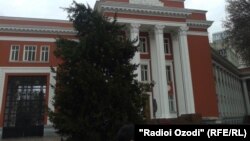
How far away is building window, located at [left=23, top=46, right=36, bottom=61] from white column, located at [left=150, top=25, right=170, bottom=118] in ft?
42.4

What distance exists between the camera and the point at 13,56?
28.5 m

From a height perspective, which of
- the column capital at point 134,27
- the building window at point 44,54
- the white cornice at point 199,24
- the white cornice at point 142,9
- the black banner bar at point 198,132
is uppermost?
the white cornice at point 142,9

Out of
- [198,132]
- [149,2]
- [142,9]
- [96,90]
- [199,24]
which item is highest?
[149,2]

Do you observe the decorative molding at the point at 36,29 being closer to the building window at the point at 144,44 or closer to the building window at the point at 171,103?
the building window at the point at 144,44

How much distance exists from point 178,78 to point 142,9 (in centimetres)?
842

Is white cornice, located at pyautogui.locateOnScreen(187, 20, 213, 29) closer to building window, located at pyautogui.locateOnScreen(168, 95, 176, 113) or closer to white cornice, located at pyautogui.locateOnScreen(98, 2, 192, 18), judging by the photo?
white cornice, located at pyautogui.locateOnScreen(98, 2, 192, 18)

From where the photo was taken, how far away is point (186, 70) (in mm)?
28109

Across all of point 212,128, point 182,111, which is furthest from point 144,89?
point 182,111

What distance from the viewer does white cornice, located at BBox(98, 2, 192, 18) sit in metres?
26.5

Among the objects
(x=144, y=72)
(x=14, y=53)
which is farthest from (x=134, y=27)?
(x=14, y=53)

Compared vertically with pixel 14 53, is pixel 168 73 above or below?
below

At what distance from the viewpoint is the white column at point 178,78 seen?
28184mm

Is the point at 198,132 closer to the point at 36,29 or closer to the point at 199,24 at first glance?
the point at 36,29

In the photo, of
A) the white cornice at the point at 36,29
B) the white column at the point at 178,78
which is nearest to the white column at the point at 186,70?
the white column at the point at 178,78
